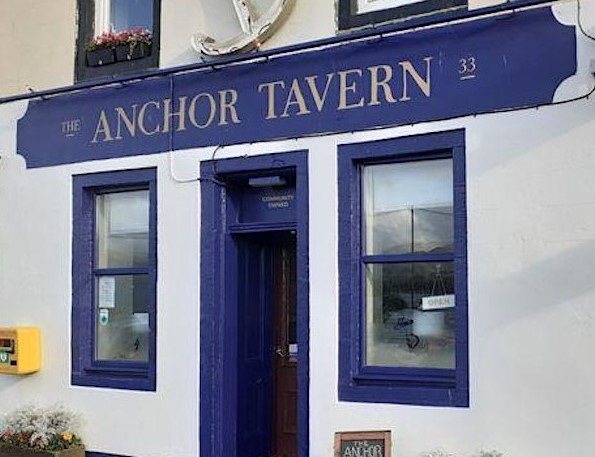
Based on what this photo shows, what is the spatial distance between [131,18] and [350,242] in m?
3.27

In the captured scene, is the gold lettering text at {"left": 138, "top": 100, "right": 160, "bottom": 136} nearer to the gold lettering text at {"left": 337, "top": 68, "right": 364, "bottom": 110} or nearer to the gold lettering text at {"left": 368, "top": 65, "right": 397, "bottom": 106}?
the gold lettering text at {"left": 337, "top": 68, "right": 364, "bottom": 110}

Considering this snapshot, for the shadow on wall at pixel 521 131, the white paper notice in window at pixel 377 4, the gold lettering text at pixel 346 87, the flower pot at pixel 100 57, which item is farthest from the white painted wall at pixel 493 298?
the flower pot at pixel 100 57

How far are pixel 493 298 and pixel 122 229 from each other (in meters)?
3.71

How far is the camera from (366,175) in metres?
7.01

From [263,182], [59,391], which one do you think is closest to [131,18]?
[263,182]

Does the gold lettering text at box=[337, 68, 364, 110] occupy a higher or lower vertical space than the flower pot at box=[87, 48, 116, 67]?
lower

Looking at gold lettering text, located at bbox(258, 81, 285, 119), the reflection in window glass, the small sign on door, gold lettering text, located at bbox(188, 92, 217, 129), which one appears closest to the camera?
the small sign on door

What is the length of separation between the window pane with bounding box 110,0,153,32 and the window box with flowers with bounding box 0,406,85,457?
363 centimetres

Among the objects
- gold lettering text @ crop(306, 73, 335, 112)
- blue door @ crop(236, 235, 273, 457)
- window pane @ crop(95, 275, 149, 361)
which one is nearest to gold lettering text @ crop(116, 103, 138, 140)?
window pane @ crop(95, 275, 149, 361)

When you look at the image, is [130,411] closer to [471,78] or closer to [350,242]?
[350,242]

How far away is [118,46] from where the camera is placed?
26.9 feet

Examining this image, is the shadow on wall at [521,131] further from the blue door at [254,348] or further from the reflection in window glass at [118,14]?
the reflection in window glass at [118,14]

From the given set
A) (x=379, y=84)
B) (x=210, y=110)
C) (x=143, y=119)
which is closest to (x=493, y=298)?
(x=379, y=84)

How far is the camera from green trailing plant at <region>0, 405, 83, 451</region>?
7.85 metres
